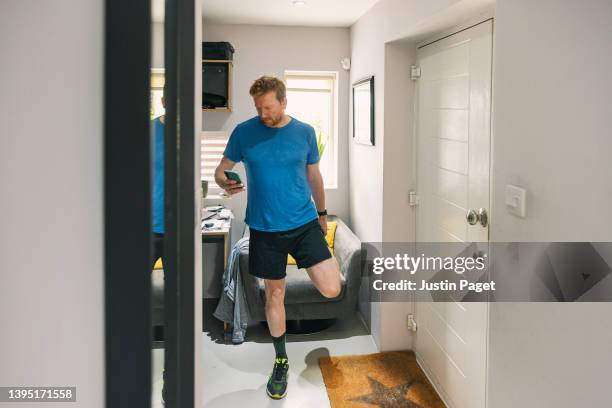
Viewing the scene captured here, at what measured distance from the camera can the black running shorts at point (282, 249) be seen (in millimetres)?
2951

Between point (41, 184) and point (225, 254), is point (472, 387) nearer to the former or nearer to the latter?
point (225, 254)

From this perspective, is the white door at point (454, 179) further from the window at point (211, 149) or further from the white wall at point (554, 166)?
the window at point (211, 149)

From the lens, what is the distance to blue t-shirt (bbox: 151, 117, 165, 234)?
2.84 ft

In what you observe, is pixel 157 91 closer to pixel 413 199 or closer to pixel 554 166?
pixel 554 166

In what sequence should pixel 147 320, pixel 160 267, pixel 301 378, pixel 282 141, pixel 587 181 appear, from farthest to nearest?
pixel 301 378, pixel 282 141, pixel 587 181, pixel 160 267, pixel 147 320

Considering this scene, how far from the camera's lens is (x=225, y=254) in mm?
3947

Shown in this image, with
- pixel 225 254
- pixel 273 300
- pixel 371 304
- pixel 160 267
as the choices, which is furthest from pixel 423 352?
pixel 160 267

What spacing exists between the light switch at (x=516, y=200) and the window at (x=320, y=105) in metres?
2.94

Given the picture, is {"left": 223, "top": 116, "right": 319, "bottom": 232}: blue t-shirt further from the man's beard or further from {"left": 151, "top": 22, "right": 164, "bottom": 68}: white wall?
{"left": 151, "top": 22, "right": 164, "bottom": 68}: white wall

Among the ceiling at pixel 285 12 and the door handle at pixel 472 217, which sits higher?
the ceiling at pixel 285 12

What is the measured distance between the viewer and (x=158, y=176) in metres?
0.90

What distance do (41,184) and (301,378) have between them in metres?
2.68

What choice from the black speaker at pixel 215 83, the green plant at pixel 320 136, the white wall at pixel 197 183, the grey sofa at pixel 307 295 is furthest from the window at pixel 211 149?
the white wall at pixel 197 183

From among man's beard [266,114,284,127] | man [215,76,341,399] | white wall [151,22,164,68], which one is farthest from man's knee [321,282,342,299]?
white wall [151,22,164,68]
